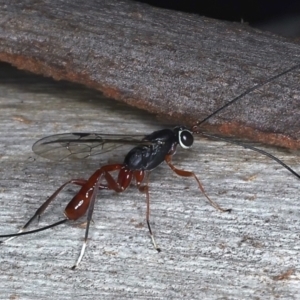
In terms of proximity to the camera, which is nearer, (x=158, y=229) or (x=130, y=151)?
(x=158, y=229)

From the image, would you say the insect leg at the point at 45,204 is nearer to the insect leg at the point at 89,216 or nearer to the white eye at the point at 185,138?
the insect leg at the point at 89,216

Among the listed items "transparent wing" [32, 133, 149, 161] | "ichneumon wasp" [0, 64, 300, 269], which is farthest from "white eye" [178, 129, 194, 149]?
"transparent wing" [32, 133, 149, 161]

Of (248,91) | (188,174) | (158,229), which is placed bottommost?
(158,229)

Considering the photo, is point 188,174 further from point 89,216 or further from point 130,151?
point 89,216

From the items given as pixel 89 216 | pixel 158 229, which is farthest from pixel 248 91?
pixel 89 216

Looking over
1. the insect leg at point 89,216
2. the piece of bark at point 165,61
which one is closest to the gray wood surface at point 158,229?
the insect leg at point 89,216

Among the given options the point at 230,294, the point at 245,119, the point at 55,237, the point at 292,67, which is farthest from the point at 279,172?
the point at 55,237
